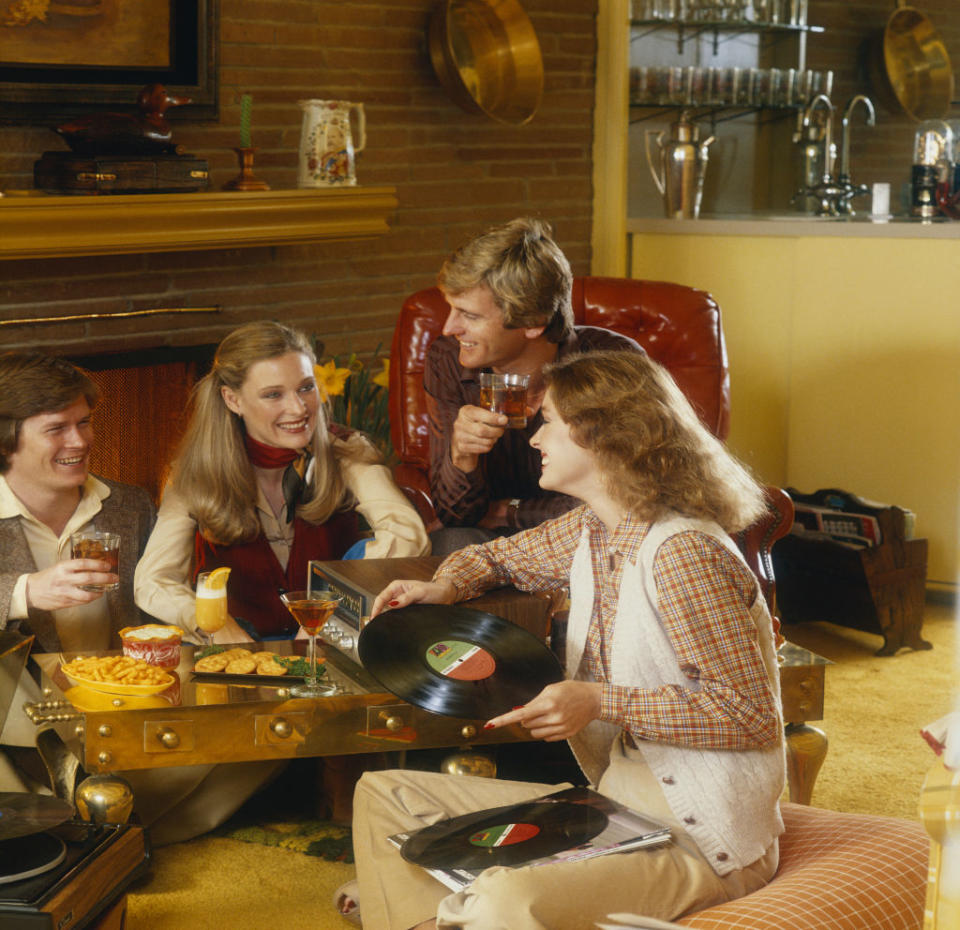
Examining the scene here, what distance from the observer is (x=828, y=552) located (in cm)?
398

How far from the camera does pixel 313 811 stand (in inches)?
109

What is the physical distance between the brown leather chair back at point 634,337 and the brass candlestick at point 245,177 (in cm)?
62

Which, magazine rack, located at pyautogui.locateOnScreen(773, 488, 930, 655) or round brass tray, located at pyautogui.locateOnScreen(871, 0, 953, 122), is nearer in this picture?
magazine rack, located at pyautogui.locateOnScreen(773, 488, 930, 655)

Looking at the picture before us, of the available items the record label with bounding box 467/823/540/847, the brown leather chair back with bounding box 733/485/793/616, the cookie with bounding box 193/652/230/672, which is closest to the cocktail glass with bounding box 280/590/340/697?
the cookie with bounding box 193/652/230/672

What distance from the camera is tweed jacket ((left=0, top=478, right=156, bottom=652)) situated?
2.60 m

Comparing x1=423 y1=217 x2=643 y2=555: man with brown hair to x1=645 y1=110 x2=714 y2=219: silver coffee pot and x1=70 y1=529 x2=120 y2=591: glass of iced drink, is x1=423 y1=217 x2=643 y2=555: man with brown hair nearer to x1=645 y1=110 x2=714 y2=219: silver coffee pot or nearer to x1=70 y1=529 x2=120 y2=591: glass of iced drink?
x1=70 y1=529 x2=120 y2=591: glass of iced drink

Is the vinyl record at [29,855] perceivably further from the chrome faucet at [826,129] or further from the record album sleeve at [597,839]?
the chrome faucet at [826,129]

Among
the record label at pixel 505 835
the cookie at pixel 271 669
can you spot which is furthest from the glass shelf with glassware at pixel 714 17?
the record label at pixel 505 835

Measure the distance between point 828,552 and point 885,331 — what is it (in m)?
0.89

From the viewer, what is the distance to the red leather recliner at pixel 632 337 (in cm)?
340

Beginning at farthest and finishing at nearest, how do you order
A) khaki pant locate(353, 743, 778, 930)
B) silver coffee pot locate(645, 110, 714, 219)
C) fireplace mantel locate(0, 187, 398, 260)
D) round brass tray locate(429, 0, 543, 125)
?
silver coffee pot locate(645, 110, 714, 219) → round brass tray locate(429, 0, 543, 125) → fireplace mantel locate(0, 187, 398, 260) → khaki pant locate(353, 743, 778, 930)

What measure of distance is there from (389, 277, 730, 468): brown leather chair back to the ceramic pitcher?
2.02 ft

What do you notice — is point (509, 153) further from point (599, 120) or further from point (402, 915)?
point (402, 915)

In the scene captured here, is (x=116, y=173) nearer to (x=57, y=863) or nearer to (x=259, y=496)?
→ (x=259, y=496)
